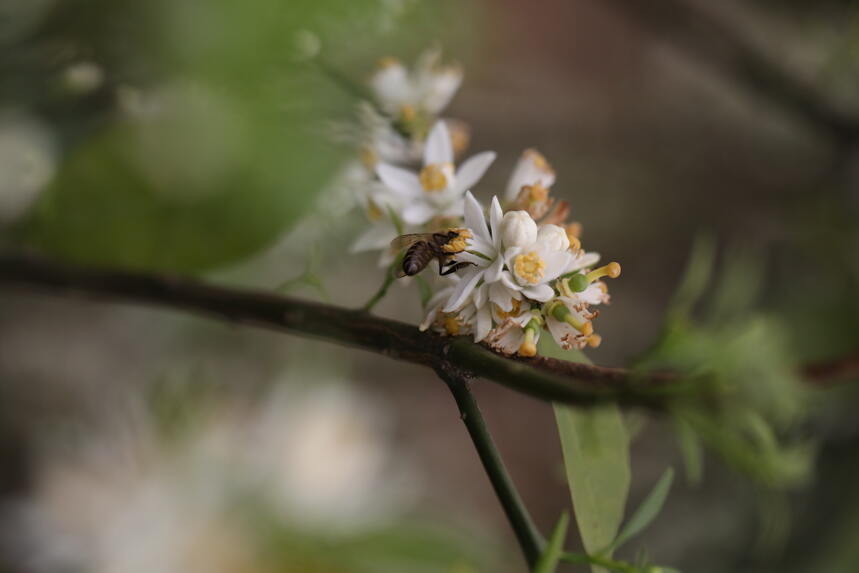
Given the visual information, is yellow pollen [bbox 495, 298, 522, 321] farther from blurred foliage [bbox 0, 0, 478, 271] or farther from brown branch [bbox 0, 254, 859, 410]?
blurred foliage [bbox 0, 0, 478, 271]

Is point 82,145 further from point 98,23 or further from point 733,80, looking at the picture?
point 733,80

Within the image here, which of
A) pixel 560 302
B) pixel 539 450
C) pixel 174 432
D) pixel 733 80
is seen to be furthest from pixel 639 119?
pixel 560 302

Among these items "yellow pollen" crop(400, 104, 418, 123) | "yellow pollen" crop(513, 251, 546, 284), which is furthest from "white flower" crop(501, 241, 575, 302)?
"yellow pollen" crop(400, 104, 418, 123)

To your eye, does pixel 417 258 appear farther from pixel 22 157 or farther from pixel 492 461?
pixel 22 157

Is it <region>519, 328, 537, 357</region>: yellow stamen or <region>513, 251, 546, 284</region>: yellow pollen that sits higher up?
<region>513, 251, 546, 284</region>: yellow pollen

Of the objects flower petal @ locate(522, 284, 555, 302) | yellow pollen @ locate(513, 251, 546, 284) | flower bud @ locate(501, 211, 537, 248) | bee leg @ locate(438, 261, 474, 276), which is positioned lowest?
bee leg @ locate(438, 261, 474, 276)

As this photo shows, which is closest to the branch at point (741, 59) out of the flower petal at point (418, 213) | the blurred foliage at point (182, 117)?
the blurred foliage at point (182, 117)

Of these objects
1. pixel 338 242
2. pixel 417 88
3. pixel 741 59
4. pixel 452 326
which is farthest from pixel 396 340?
pixel 741 59
